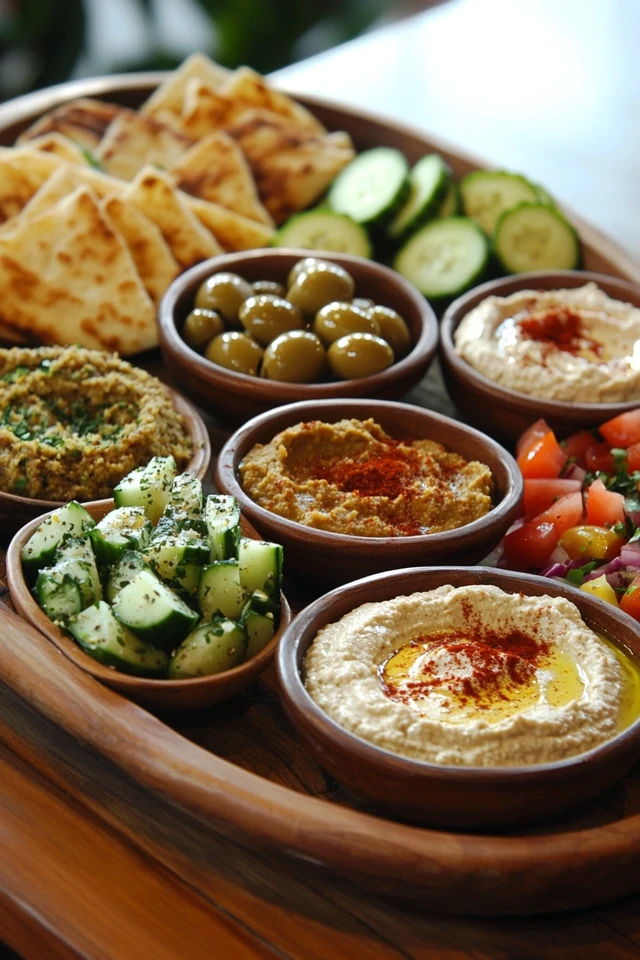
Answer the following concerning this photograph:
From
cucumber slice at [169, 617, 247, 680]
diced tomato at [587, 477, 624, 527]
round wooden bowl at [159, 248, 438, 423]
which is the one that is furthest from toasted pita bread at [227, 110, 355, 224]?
cucumber slice at [169, 617, 247, 680]

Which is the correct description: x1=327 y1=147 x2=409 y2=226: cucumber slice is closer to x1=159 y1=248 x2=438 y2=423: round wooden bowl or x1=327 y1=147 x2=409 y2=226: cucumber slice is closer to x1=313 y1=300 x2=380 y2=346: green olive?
x1=159 y1=248 x2=438 y2=423: round wooden bowl

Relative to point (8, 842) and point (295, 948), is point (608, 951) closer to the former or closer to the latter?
point (295, 948)

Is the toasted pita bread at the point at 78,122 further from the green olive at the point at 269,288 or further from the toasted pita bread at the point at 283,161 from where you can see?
the green olive at the point at 269,288

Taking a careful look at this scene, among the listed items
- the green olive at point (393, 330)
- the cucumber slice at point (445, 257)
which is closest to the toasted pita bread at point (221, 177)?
the cucumber slice at point (445, 257)

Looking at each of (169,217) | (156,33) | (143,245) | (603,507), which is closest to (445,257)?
(169,217)

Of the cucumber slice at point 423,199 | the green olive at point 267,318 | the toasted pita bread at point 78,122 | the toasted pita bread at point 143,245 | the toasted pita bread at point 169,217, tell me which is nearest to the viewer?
the green olive at point 267,318
